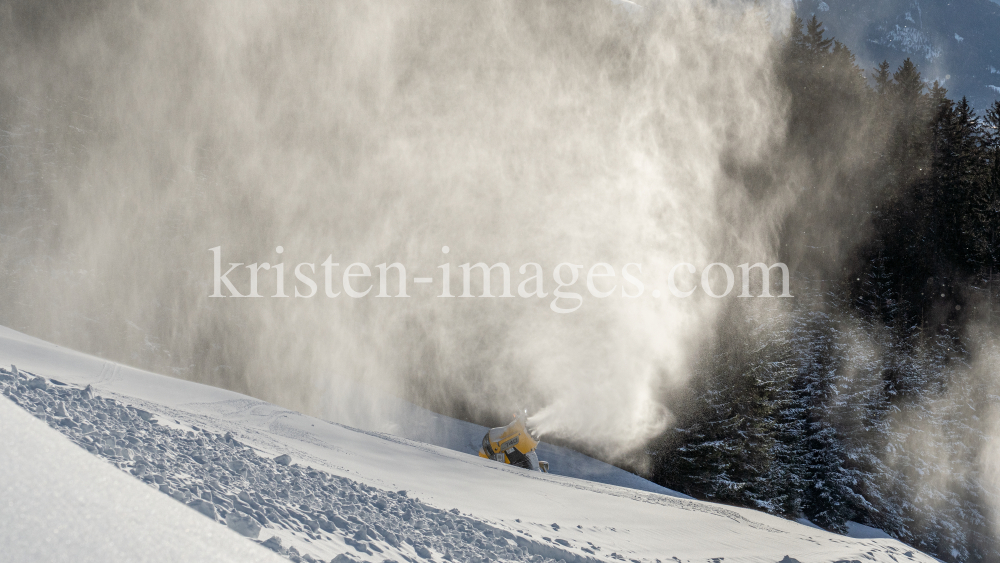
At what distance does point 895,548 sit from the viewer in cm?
827

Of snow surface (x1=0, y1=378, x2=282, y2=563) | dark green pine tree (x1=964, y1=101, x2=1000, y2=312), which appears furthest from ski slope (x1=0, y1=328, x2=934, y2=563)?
dark green pine tree (x1=964, y1=101, x2=1000, y2=312)

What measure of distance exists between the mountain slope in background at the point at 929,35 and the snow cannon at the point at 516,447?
584 ft

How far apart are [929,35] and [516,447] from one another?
208345mm

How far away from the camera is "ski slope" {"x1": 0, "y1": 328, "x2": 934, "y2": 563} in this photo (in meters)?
2.26

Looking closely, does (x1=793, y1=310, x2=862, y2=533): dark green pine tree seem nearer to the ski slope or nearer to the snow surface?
the ski slope

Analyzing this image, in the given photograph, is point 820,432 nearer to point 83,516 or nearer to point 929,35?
point 83,516

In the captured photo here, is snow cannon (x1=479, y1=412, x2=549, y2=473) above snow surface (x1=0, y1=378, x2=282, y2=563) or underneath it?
underneath

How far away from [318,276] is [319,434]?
1495 centimetres

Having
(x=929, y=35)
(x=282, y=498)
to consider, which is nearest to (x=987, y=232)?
(x=282, y=498)

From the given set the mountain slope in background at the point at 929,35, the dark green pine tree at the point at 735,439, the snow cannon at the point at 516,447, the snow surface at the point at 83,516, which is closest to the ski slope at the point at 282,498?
the snow surface at the point at 83,516

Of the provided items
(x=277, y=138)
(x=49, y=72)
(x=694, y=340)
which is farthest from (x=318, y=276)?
(x=694, y=340)

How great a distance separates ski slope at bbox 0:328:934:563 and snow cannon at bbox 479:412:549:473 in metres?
3.64

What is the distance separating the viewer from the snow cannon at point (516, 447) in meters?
12.1

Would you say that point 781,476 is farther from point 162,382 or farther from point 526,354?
point 162,382
